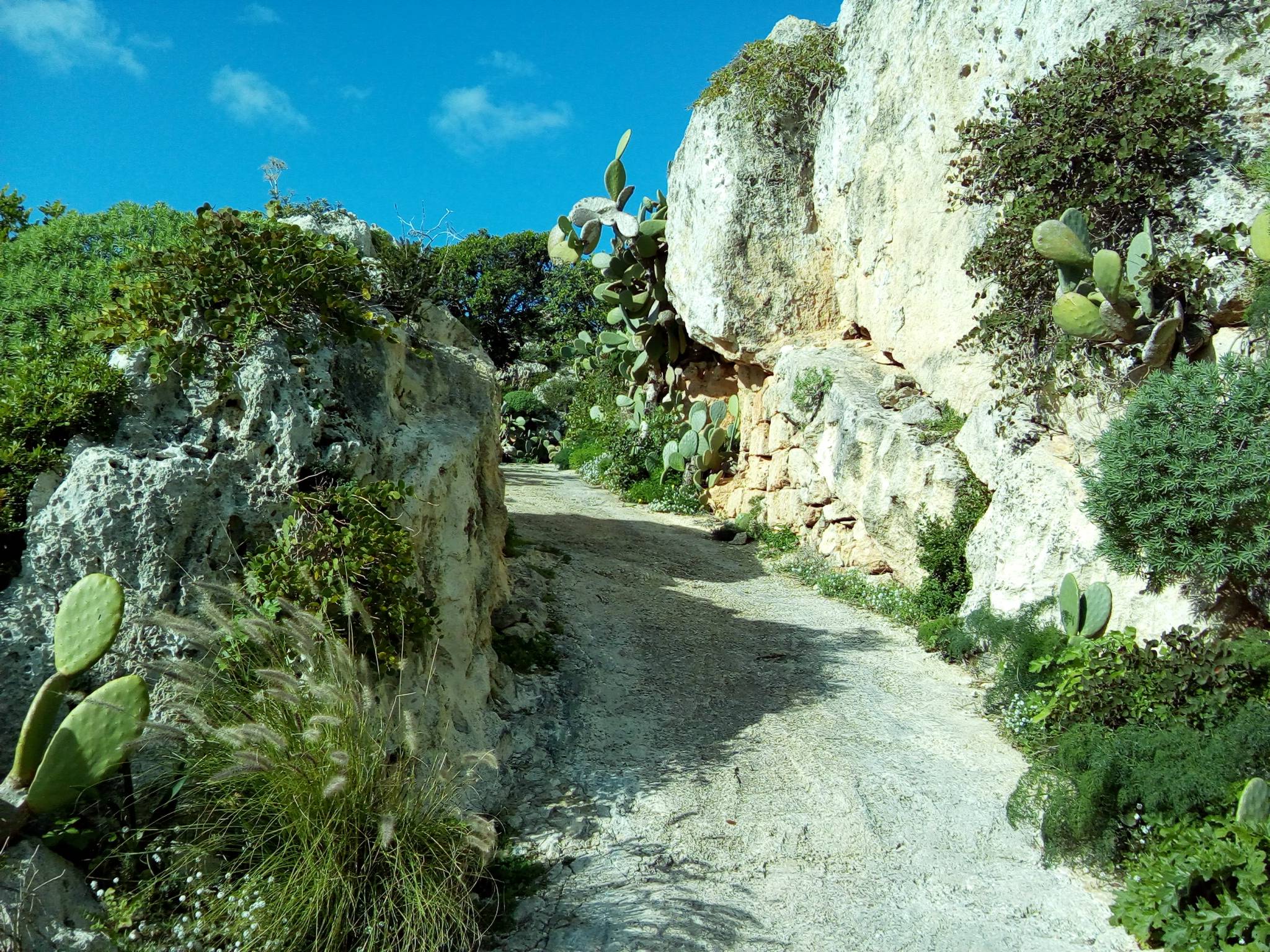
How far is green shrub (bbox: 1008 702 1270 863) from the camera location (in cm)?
515

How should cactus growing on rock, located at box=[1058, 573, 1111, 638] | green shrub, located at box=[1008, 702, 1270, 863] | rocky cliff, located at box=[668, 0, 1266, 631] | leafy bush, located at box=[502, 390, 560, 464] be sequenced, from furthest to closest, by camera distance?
leafy bush, located at box=[502, 390, 560, 464], rocky cliff, located at box=[668, 0, 1266, 631], cactus growing on rock, located at box=[1058, 573, 1111, 638], green shrub, located at box=[1008, 702, 1270, 863]

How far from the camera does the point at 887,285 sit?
1238 centimetres

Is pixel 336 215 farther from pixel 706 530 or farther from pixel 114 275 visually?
pixel 706 530

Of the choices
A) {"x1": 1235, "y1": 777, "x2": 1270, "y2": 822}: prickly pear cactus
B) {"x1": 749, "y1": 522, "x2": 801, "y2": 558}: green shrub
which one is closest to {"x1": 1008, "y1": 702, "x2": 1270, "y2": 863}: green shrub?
{"x1": 1235, "y1": 777, "x2": 1270, "y2": 822}: prickly pear cactus

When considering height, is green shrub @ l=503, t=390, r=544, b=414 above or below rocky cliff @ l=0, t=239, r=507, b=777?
above

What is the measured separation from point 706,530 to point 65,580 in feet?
32.4

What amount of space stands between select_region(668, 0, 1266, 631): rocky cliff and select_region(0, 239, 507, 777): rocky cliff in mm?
4823

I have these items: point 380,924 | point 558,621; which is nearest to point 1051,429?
point 558,621

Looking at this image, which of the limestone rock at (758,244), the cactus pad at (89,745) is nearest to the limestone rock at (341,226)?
the cactus pad at (89,745)

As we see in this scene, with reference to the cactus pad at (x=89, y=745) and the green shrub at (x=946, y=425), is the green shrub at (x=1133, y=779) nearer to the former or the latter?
the cactus pad at (x=89, y=745)

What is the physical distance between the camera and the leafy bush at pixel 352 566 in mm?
5203

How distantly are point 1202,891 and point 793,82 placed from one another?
12.1m

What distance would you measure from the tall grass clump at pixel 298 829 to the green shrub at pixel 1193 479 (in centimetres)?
504

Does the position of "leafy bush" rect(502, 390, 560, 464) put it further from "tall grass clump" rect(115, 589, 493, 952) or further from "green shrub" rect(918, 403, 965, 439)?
"tall grass clump" rect(115, 589, 493, 952)
